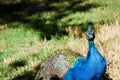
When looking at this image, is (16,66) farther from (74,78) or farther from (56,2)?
(56,2)

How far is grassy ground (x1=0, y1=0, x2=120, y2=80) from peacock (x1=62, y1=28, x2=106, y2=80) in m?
0.98

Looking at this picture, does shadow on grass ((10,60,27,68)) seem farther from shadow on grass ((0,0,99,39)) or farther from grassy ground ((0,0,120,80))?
shadow on grass ((0,0,99,39))

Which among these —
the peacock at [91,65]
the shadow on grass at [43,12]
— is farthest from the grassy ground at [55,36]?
the peacock at [91,65]

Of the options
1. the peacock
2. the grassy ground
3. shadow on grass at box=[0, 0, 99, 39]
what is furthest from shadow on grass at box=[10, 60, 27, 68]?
the peacock

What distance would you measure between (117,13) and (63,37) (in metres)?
2.98

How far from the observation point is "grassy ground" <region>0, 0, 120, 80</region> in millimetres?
8562

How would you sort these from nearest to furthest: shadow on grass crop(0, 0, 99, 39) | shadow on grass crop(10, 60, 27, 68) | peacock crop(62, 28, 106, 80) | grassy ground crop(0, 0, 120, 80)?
1. peacock crop(62, 28, 106, 80)
2. grassy ground crop(0, 0, 120, 80)
3. shadow on grass crop(10, 60, 27, 68)
4. shadow on grass crop(0, 0, 99, 39)

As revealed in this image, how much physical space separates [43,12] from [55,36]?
4.09m

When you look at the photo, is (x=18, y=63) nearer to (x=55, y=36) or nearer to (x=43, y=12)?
(x=55, y=36)

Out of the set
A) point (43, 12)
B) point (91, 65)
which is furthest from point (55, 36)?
point (91, 65)

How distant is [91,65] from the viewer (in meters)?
5.52

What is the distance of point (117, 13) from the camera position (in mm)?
12961

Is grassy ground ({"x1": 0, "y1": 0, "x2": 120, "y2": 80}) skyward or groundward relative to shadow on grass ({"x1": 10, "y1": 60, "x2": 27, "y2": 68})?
skyward

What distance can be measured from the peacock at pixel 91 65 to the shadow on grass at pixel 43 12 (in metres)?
5.74
